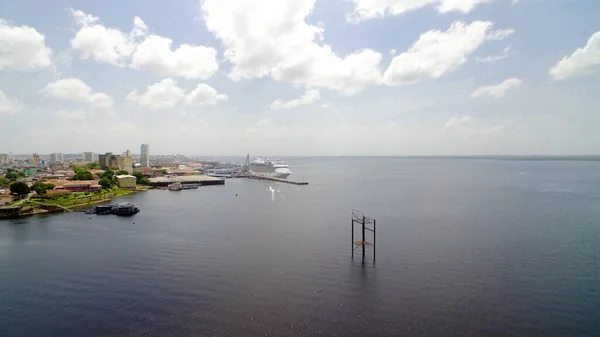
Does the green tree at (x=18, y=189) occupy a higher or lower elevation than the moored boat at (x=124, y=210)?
higher

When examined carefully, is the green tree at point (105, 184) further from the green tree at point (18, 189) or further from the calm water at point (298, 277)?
the calm water at point (298, 277)

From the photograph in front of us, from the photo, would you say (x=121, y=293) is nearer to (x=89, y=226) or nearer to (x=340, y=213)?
(x=89, y=226)

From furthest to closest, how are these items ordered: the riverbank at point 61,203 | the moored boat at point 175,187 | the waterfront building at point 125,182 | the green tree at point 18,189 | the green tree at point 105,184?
the moored boat at point 175,187 < the waterfront building at point 125,182 < the green tree at point 105,184 < the green tree at point 18,189 < the riverbank at point 61,203

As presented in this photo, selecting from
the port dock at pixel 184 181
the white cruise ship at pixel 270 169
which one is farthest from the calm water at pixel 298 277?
the white cruise ship at pixel 270 169

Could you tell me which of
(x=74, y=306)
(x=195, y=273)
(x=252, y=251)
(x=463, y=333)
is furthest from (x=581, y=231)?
(x=74, y=306)

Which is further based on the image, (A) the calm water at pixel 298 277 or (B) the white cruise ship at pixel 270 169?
(B) the white cruise ship at pixel 270 169

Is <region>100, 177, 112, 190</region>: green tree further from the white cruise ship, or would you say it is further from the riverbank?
the white cruise ship

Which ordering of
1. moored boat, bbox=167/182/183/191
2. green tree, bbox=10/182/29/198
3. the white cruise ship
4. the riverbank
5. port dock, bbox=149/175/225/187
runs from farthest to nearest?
the white cruise ship
port dock, bbox=149/175/225/187
moored boat, bbox=167/182/183/191
green tree, bbox=10/182/29/198
the riverbank

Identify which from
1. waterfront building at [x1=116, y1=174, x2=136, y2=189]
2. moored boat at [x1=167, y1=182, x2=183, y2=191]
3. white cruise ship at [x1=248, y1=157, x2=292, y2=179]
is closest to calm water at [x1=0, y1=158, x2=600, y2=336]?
waterfront building at [x1=116, y1=174, x2=136, y2=189]

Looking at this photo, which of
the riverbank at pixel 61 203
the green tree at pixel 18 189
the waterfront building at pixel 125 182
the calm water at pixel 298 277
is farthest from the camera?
the waterfront building at pixel 125 182
